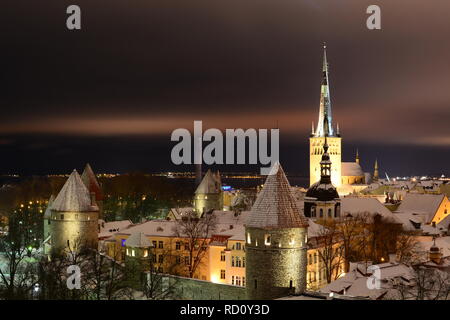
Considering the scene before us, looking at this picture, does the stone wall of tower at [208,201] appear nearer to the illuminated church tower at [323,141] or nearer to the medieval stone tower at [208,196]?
the medieval stone tower at [208,196]

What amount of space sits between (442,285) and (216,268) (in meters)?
18.1

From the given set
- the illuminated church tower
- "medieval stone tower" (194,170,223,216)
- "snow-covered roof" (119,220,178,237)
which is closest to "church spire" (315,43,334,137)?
the illuminated church tower

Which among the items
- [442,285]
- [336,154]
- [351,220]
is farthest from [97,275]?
[336,154]

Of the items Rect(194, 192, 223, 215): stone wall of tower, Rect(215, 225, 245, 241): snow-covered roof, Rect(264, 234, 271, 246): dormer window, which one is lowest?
Rect(215, 225, 245, 241): snow-covered roof

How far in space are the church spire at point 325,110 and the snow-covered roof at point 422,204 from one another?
33853 mm

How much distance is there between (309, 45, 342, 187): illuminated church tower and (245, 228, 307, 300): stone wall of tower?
74.6 m

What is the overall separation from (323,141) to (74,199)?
65542 millimetres

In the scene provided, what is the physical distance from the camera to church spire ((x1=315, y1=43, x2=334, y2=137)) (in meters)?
98.2

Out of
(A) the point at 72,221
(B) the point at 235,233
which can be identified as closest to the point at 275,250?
(B) the point at 235,233

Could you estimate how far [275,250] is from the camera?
79.5ft

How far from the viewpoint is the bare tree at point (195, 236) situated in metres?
37.7

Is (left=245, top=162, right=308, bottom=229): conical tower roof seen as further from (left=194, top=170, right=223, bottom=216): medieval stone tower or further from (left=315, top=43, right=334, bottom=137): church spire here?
(left=315, top=43, right=334, bottom=137): church spire

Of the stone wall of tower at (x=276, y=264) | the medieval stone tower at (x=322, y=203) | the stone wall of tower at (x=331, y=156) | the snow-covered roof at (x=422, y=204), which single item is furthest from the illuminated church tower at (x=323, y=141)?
the stone wall of tower at (x=276, y=264)
